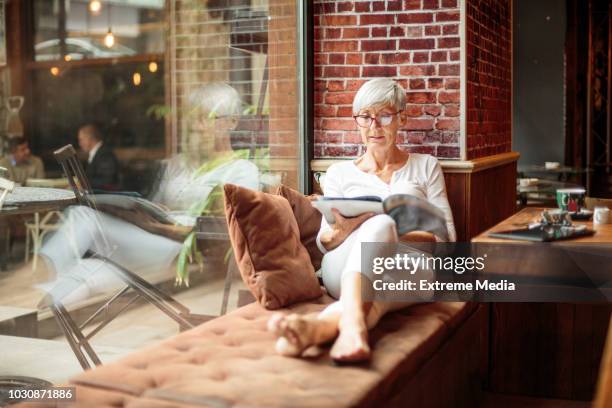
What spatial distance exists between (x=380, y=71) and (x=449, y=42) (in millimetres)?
395

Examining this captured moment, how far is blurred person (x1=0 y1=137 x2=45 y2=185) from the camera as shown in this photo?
8.46 ft

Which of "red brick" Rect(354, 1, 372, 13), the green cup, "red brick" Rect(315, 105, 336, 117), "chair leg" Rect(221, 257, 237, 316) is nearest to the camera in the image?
the green cup

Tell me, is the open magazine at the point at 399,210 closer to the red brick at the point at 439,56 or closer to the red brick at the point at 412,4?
the red brick at the point at 439,56

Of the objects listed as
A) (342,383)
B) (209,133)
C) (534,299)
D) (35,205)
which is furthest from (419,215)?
(35,205)

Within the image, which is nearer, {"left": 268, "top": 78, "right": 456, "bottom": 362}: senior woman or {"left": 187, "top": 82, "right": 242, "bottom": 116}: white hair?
{"left": 268, "top": 78, "right": 456, "bottom": 362}: senior woman

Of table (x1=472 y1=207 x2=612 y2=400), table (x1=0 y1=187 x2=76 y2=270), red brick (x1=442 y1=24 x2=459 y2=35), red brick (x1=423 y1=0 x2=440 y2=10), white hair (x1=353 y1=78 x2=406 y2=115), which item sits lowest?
table (x1=472 y1=207 x2=612 y2=400)

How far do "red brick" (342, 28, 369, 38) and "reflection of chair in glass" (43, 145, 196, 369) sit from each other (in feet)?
5.62

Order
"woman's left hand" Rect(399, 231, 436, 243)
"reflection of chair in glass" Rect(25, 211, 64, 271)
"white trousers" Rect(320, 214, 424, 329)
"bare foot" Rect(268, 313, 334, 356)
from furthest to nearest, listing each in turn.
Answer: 1. "woman's left hand" Rect(399, 231, 436, 243)
2. "white trousers" Rect(320, 214, 424, 329)
3. "reflection of chair in glass" Rect(25, 211, 64, 271)
4. "bare foot" Rect(268, 313, 334, 356)

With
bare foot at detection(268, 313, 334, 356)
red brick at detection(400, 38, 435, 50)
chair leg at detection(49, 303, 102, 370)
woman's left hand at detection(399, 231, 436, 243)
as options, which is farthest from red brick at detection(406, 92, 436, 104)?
chair leg at detection(49, 303, 102, 370)

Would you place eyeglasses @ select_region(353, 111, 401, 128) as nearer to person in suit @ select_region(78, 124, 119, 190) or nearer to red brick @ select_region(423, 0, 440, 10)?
red brick @ select_region(423, 0, 440, 10)

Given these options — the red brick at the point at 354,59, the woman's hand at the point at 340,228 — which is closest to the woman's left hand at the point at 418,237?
the woman's hand at the point at 340,228

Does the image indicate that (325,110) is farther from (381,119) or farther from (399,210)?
(399,210)

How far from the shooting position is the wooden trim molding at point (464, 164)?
4.12 m

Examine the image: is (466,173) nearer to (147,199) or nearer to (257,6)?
(257,6)
